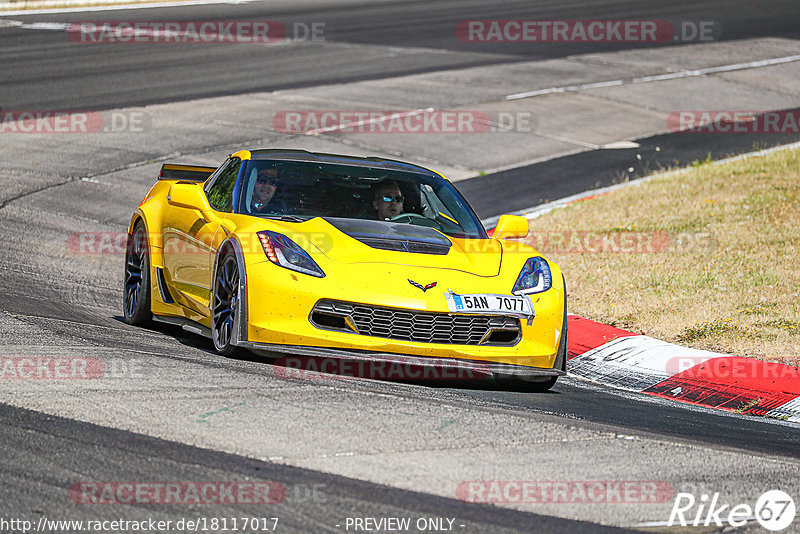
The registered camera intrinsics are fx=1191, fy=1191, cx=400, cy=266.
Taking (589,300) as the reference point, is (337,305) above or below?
above

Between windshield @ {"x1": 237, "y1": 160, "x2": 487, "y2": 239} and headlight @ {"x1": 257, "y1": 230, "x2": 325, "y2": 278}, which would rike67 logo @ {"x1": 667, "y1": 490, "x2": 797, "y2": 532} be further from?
windshield @ {"x1": 237, "y1": 160, "x2": 487, "y2": 239}

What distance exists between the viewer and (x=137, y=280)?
8.95 metres

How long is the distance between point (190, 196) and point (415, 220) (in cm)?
156

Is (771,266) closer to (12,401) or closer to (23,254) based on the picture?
(23,254)

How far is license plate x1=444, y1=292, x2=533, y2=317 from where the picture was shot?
696cm

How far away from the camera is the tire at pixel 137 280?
866 cm

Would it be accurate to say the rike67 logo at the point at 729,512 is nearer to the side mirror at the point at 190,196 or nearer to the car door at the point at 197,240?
the car door at the point at 197,240

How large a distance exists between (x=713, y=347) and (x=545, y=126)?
11327 millimetres

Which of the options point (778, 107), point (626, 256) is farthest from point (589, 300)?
point (778, 107)

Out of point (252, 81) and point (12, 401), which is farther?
point (252, 81)

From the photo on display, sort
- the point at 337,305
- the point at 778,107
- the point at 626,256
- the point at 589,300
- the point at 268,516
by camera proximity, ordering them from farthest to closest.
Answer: the point at 778,107 → the point at 626,256 → the point at 589,300 → the point at 337,305 → the point at 268,516

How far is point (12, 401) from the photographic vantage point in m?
5.46

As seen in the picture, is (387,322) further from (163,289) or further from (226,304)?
(163,289)

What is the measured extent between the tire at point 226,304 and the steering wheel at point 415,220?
133cm
